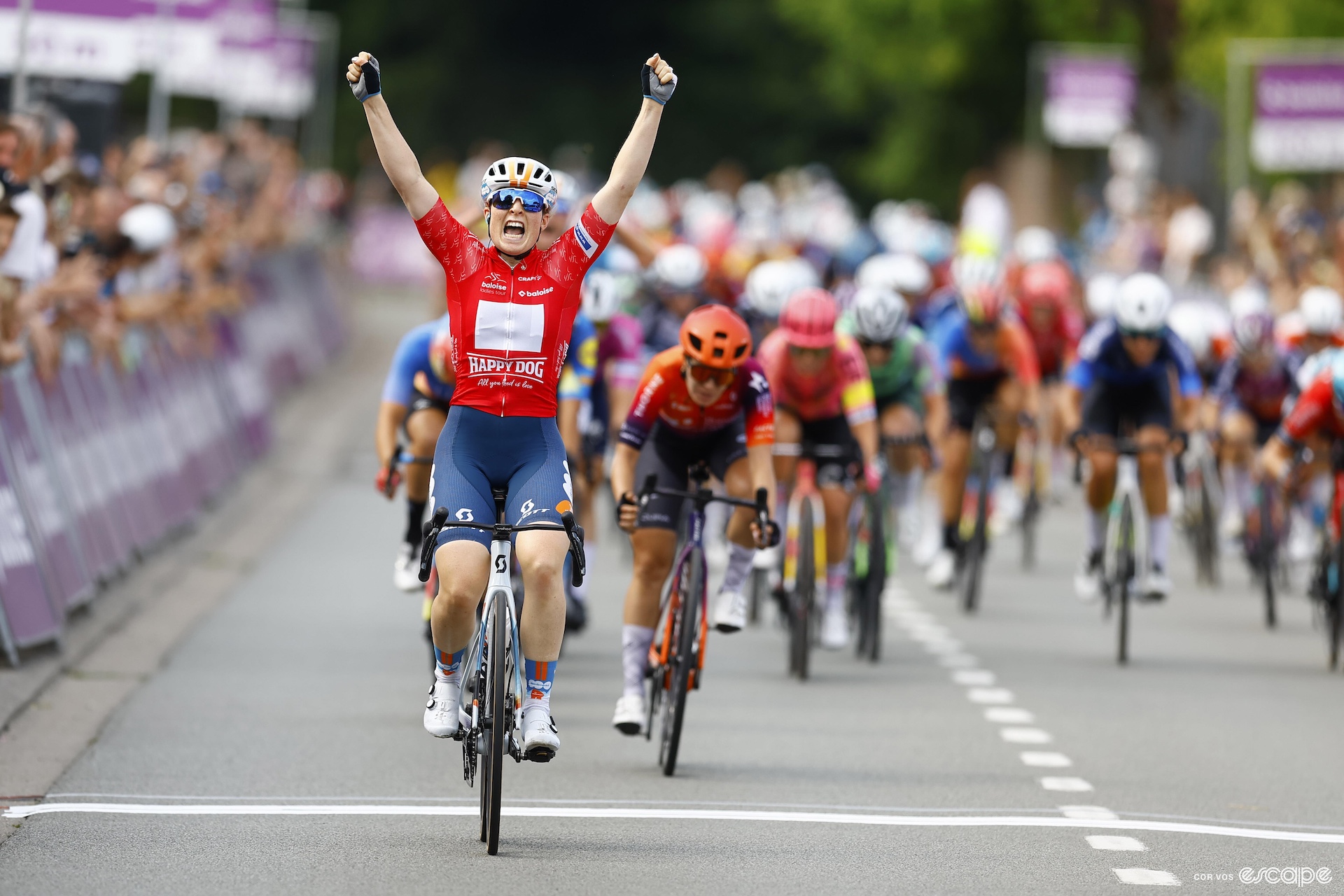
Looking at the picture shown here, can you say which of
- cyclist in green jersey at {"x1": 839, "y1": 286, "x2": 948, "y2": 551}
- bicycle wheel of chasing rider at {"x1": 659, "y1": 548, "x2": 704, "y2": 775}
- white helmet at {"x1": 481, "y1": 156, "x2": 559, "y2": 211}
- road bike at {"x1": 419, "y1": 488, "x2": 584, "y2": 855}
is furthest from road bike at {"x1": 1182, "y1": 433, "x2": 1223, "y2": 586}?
road bike at {"x1": 419, "y1": 488, "x2": 584, "y2": 855}

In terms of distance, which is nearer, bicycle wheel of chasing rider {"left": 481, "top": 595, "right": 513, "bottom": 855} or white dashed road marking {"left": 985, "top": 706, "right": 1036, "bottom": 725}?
bicycle wheel of chasing rider {"left": 481, "top": 595, "right": 513, "bottom": 855}

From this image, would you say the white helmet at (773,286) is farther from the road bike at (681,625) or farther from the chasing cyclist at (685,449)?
the road bike at (681,625)

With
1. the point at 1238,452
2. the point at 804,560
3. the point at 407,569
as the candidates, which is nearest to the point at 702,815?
the point at 407,569

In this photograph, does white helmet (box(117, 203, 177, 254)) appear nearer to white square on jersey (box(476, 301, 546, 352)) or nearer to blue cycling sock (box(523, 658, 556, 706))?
white square on jersey (box(476, 301, 546, 352))

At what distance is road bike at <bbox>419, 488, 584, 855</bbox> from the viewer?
8.33 metres

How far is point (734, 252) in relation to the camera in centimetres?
2914

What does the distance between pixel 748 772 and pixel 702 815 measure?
3.34 feet

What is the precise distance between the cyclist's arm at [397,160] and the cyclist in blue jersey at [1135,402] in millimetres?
6422

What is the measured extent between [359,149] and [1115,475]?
176ft

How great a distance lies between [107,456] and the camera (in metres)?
15.1

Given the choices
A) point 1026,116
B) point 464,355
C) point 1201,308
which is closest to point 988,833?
point 464,355

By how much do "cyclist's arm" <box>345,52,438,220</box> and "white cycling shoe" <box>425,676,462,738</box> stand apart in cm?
153

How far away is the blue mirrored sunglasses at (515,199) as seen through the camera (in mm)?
8758

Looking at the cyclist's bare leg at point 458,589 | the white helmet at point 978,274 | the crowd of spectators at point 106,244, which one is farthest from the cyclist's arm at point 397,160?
the white helmet at point 978,274
